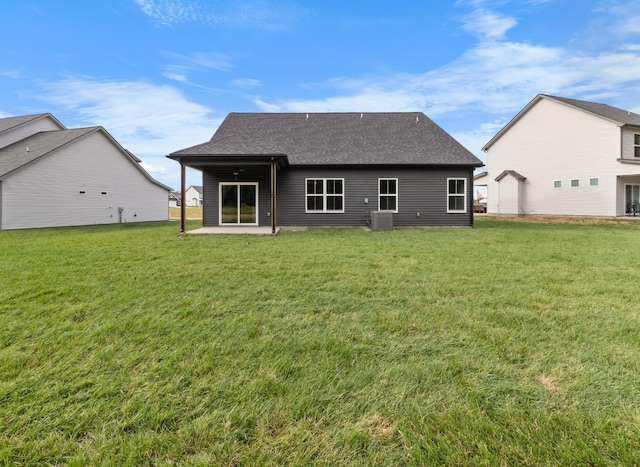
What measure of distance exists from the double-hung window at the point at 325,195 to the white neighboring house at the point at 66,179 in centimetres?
1406

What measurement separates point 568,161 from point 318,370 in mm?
25315

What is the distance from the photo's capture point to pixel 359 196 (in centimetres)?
1422

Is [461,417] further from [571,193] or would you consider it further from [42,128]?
[42,128]

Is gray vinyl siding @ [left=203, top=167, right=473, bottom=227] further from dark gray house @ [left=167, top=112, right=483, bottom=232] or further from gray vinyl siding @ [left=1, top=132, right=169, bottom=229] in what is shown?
gray vinyl siding @ [left=1, top=132, right=169, bottom=229]

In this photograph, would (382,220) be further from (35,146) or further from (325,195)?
(35,146)

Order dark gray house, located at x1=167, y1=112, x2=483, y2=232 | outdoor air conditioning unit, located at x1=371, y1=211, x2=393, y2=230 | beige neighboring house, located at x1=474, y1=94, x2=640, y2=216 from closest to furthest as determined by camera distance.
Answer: outdoor air conditioning unit, located at x1=371, y1=211, x2=393, y2=230 → dark gray house, located at x1=167, y1=112, x2=483, y2=232 → beige neighboring house, located at x1=474, y1=94, x2=640, y2=216

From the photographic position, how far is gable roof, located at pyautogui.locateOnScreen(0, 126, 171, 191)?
15.5 meters

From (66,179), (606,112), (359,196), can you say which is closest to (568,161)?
(606,112)

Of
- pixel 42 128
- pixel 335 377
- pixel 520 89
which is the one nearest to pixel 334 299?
pixel 335 377

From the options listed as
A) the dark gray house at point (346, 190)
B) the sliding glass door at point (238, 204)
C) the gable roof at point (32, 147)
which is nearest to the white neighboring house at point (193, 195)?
the gable roof at point (32, 147)

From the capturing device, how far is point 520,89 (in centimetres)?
2252

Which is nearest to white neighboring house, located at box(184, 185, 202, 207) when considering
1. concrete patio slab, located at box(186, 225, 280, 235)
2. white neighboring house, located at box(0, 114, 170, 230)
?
white neighboring house, located at box(0, 114, 170, 230)

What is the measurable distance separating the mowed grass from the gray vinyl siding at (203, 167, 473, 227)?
31.5 feet

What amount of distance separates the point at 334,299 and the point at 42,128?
27.9m
